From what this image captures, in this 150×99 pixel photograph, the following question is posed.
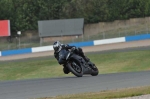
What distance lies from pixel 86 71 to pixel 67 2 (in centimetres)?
6262

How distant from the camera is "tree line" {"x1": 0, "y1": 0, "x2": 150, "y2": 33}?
70062 mm

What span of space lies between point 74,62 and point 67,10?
60.9 m

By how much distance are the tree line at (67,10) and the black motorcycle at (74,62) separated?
54.8 meters

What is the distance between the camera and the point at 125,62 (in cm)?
3356

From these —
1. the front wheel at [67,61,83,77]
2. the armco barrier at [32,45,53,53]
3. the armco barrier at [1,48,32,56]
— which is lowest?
the armco barrier at [1,48,32,56]

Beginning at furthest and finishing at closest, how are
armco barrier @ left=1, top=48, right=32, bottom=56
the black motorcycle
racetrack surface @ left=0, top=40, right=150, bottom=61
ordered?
armco barrier @ left=1, top=48, right=32, bottom=56 → racetrack surface @ left=0, top=40, right=150, bottom=61 → the black motorcycle

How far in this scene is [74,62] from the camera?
14758mm

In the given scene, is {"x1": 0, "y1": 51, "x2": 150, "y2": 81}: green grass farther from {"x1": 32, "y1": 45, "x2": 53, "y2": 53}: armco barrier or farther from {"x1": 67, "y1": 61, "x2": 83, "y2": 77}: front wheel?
{"x1": 67, "y1": 61, "x2": 83, "y2": 77}: front wheel

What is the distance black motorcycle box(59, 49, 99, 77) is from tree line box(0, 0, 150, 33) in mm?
54846

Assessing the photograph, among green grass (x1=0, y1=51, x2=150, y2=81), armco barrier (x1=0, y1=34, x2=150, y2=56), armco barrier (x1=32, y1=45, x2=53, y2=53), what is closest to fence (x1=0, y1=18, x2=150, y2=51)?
armco barrier (x1=32, y1=45, x2=53, y2=53)

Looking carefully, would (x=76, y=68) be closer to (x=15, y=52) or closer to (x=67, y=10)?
(x=15, y=52)

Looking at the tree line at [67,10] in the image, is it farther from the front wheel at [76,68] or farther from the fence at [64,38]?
the front wheel at [76,68]

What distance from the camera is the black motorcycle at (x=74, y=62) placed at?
14.5 metres

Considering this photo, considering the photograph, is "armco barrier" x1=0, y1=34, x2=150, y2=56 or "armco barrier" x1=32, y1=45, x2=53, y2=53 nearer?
"armco barrier" x1=0, y1=34, x2=150, y2=56
